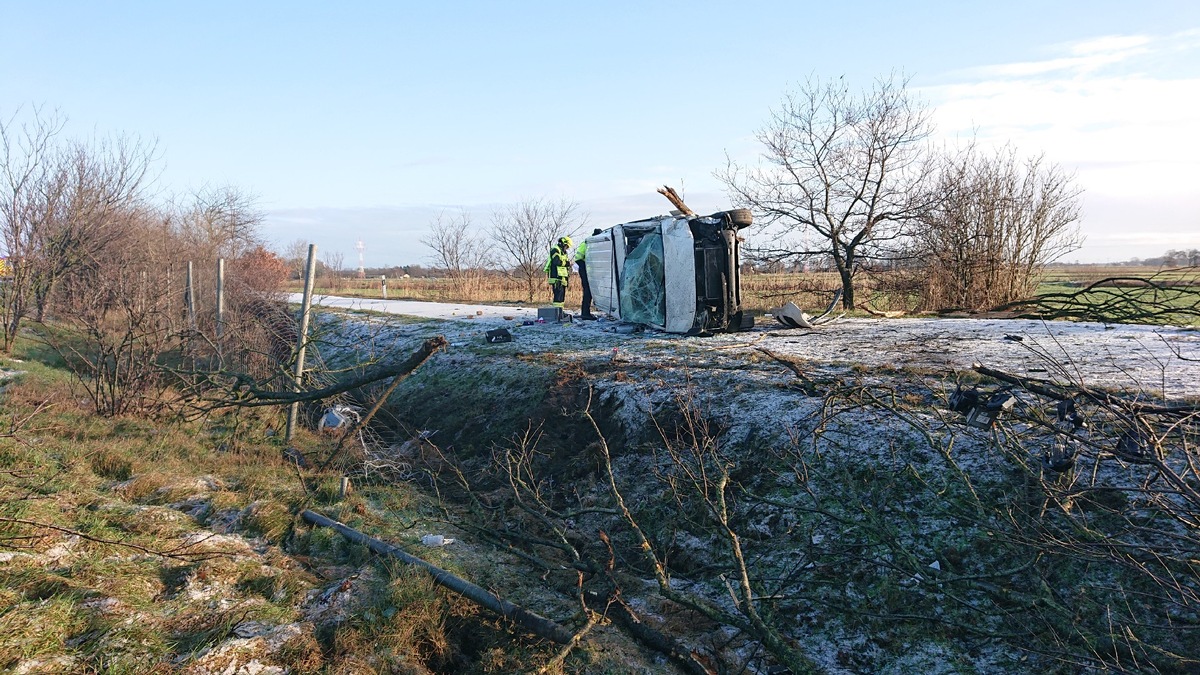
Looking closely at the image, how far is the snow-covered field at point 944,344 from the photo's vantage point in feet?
21.4

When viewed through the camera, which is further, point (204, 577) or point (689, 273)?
point (689, 273)

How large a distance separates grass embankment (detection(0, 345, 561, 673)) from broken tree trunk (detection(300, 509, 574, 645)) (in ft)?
0.30

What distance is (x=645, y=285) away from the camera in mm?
11750

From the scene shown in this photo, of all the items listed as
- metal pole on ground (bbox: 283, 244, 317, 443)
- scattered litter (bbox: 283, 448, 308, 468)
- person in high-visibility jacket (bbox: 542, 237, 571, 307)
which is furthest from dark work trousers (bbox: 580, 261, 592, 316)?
scattered litter (bbox: 283, 448, 308, 468)

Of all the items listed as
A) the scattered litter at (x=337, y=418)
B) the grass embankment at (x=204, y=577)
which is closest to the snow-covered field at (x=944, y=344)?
the scattered litter at (x=337, y=418)

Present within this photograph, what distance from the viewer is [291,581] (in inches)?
192

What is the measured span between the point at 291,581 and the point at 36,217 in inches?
610

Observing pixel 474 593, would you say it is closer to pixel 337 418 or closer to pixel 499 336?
pixel 337 418

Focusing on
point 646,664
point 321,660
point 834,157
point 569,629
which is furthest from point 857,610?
point 834,157

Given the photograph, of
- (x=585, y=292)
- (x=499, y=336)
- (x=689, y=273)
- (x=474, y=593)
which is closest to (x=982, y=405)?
(x=474, y=593)

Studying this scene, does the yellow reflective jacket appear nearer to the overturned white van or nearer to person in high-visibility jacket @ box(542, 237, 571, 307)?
person in high-visibility jacket @ box(542, 237, 571, 307)

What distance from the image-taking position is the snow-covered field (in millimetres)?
6520

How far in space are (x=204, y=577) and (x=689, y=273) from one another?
25.2 ft

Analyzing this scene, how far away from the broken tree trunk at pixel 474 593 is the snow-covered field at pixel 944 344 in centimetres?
375
